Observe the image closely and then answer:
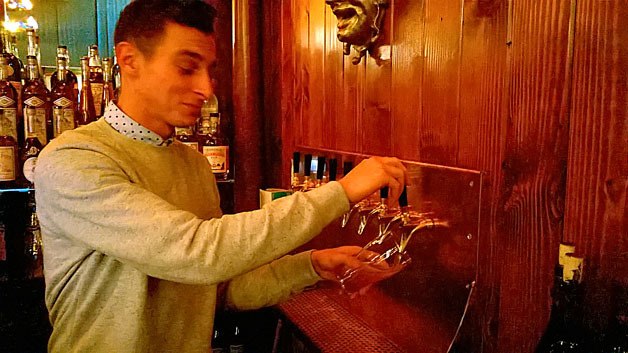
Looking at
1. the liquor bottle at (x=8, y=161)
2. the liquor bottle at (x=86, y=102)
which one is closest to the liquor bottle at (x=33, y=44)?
the liquor bottle at (x=86, y=102)

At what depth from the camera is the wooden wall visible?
0.82 meters

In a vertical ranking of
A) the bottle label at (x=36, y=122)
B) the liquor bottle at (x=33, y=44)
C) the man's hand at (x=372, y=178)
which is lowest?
the man's hand at (x=372, y=178)

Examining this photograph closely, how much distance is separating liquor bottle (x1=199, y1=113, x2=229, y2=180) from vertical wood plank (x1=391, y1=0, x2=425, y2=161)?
95cm

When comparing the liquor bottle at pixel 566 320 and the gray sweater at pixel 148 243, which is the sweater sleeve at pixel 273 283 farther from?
the liquor bottle at pixel 566 320

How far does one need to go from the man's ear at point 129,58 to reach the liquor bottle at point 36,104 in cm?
97

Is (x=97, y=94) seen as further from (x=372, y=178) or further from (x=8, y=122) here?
(x=372, y=178)

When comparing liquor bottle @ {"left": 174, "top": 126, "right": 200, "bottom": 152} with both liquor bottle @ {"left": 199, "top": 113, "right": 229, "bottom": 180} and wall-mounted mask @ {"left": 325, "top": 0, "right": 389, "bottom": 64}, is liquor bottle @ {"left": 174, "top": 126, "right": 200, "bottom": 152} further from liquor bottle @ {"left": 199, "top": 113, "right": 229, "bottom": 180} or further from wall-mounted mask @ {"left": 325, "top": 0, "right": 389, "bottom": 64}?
wall-mounted mask @ {"left": 325, "top": 0, "right": 389, "bottom": 64}

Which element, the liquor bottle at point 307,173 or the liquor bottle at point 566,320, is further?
the liquor bottle at point 307,173

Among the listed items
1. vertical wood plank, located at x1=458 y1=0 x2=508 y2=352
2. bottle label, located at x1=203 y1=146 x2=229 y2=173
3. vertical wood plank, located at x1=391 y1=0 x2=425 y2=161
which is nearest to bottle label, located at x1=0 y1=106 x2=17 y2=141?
bottle label, located at x1=203 y1=146 x2=229 y2=173

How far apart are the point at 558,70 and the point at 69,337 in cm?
106

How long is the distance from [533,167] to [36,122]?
1696 millimetres

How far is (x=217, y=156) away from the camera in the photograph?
2139 mm

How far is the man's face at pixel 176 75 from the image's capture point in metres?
1.06

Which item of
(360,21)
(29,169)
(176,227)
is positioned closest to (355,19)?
(360,21)
